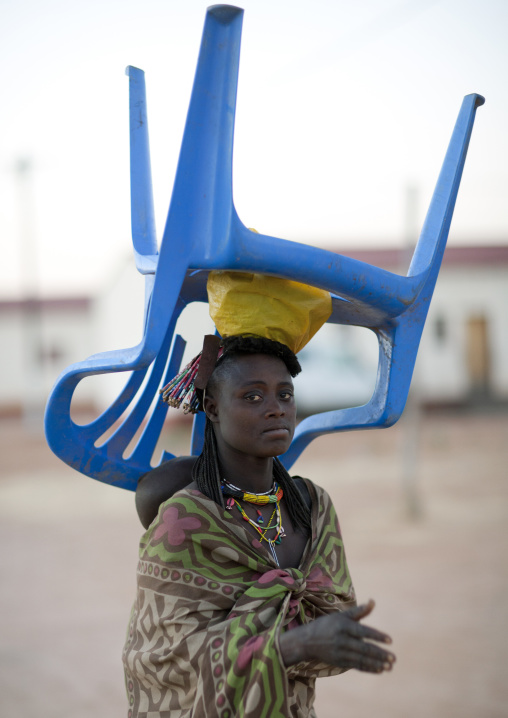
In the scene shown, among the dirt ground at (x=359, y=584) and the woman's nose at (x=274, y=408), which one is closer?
the woman's nose at (x=274, y=408)

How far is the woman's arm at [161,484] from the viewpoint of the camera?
2077 mm

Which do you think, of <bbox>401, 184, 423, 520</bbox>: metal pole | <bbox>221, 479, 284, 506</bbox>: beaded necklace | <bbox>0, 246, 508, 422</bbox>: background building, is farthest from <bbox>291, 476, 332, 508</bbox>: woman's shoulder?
<bbox>0, 246, 508, 422</bbox>: background building

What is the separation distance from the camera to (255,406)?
1900 mm

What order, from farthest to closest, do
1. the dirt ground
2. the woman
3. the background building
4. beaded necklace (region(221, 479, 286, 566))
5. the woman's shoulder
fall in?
the background building < the dirt ground < the woman's shoulder < beaded necklace (region(221, 479, 286, 566)) < the woman

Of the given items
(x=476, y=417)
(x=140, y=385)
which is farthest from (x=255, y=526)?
(x=476, y=417)

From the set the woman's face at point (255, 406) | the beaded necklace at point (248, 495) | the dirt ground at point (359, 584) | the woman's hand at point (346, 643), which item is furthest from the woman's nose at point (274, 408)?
the dirt ground at point (359, 584)

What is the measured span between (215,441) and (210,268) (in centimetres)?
54

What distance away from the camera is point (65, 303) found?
28.9 metres

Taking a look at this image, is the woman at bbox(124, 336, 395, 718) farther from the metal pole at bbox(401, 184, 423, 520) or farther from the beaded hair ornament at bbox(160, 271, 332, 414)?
the metal pole at bbox(401, 184, 423, 520)

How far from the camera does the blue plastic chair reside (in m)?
1.61

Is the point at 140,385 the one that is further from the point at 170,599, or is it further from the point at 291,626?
the point at 291,626

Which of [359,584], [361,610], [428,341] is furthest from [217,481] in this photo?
[428,341]

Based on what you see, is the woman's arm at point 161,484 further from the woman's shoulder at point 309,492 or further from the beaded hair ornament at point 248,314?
the woman's shoulder at point 309,492

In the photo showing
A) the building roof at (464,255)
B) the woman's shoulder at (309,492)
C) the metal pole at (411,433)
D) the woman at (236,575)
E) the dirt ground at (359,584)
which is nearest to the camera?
the woman at (236,575)
